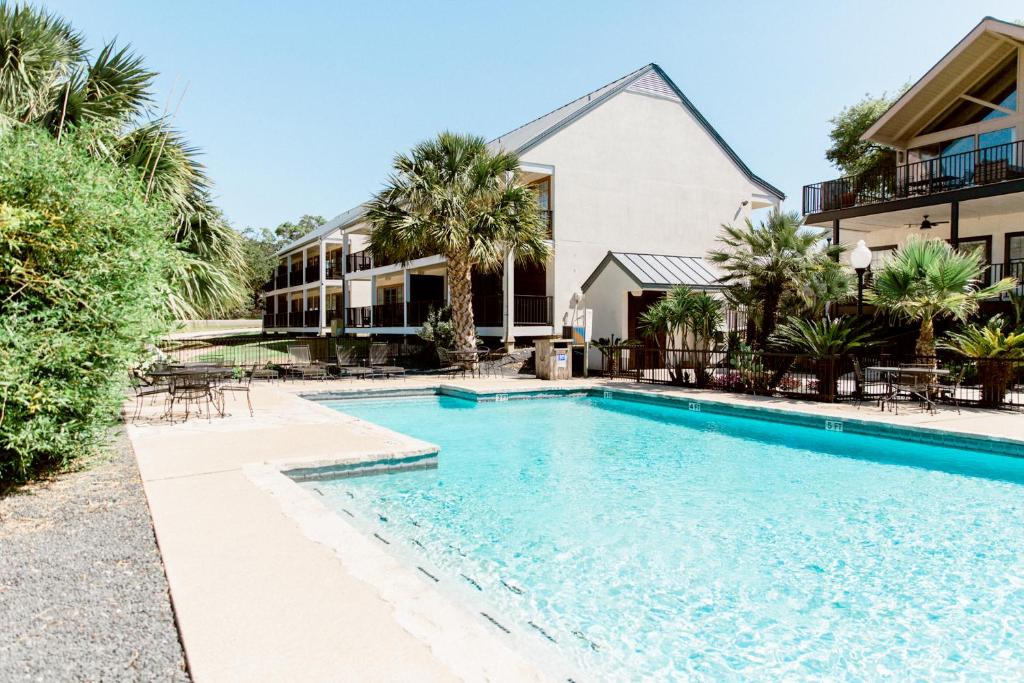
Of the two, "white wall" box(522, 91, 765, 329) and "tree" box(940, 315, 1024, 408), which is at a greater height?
"white wall" box(522, 91, 765, 329)

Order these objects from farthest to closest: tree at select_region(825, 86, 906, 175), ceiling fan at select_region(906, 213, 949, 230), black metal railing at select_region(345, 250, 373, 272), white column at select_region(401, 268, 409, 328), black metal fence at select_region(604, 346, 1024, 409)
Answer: tree at select_region(825, 86, 906, 175)
black metal railing at select_region(345, 250, 373, 272)
white column at select_region(401, 268, 409, 328)
ceiling fan at select_region(906, 213, 949, 230)
black metal fence at select_region(604, 346, 1024, 409)

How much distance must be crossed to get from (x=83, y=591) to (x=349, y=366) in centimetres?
1479

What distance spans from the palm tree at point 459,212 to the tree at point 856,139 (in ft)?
72.1

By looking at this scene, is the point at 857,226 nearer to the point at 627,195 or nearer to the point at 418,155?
the point at 627,195

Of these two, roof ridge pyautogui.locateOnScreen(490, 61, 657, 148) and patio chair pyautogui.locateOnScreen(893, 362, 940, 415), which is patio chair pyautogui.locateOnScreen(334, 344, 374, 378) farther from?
roof ridge pyautogui.locateOnScreen(490, 61, 657, 148)

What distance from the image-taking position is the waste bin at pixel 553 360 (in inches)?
710

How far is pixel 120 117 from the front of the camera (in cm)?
854

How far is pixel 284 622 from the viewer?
3164mm

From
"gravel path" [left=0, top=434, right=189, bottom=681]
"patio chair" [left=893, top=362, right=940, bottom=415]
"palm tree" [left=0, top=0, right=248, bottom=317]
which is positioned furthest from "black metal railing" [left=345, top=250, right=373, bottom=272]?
"gravel path" [left=0, top=434, right=189, bottom=681]

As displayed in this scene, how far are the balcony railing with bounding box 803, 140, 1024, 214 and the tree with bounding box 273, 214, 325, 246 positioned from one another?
67819 mm

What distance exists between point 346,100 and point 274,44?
6316 mm

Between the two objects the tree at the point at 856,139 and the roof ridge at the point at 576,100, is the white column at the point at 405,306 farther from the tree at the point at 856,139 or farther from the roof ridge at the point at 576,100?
the tree at the point at 856,139

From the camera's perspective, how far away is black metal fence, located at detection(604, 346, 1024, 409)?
11844mm

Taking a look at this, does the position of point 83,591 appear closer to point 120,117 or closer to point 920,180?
point 120,117
